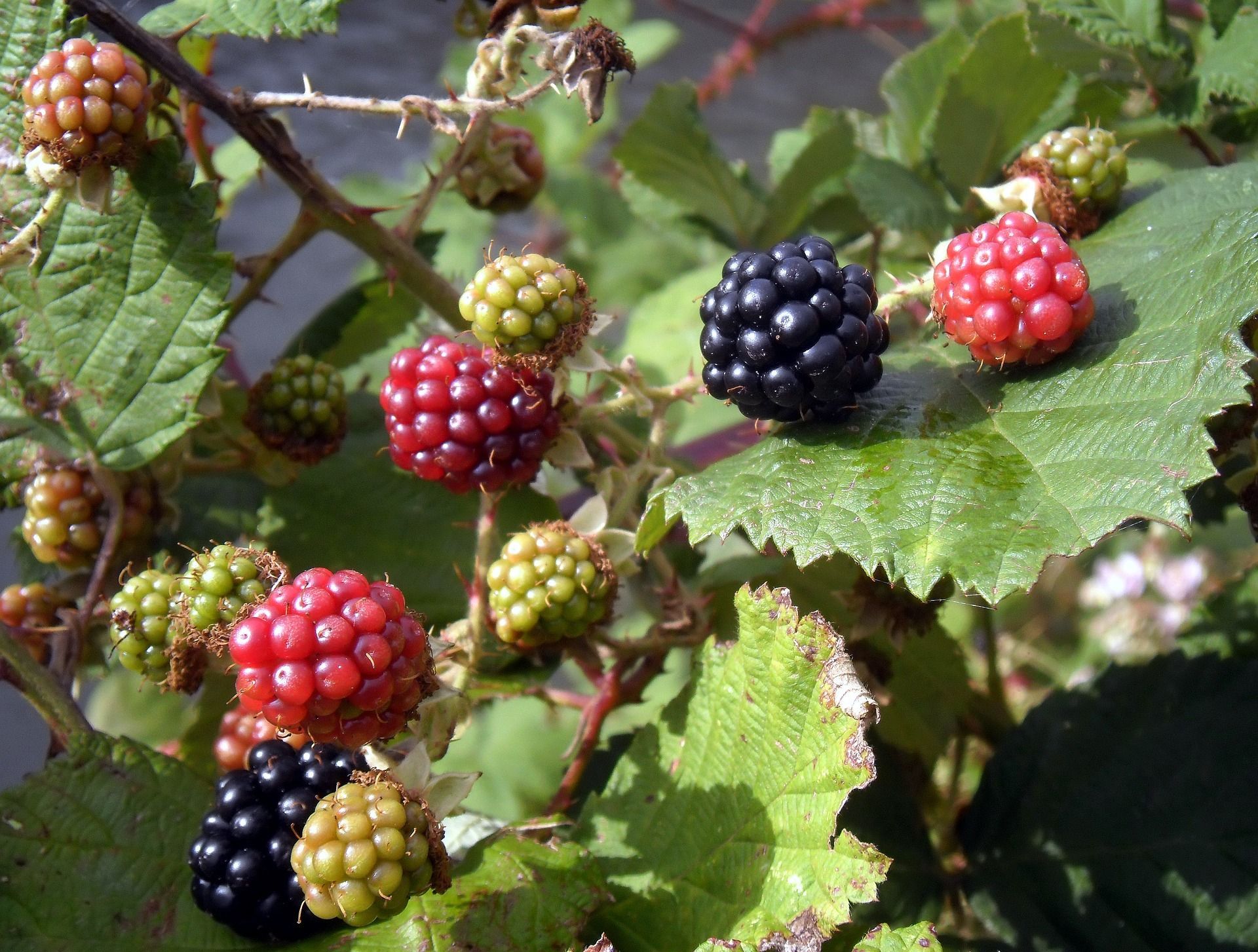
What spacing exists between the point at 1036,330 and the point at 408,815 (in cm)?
55

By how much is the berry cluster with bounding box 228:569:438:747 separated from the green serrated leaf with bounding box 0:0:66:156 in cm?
49

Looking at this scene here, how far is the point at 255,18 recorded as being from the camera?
90 cm

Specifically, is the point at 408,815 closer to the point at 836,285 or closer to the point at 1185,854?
the point at 836,285

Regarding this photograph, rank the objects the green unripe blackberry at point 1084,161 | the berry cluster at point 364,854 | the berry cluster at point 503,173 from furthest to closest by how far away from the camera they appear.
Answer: the berry cluster at point 503,173, the green unripe blackberry at point 1084,161, the berry cluster at point 364,854

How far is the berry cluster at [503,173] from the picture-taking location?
107 cm

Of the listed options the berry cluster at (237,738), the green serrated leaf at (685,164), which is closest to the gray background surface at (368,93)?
the green serrated leaf at (685,164)

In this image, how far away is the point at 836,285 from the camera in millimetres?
791

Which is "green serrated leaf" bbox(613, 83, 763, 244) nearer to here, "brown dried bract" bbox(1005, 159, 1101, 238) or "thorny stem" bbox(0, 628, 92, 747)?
"brown dried bract" bbox(1005, 159, 1101, 238)

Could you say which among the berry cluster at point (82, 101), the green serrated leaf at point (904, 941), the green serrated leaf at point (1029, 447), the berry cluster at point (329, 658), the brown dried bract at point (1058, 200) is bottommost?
the green serrated leaf at point (904, 941)

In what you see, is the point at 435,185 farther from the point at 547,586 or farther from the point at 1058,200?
the point at 1058,200

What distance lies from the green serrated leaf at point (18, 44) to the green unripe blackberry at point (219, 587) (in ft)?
1.33

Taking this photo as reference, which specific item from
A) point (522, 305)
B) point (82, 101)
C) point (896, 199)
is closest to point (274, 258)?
point (82, 101)

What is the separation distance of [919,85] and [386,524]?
0.80m

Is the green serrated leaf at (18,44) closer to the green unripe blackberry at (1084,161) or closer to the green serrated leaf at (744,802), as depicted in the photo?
the green serrated leaf at (744,802)
